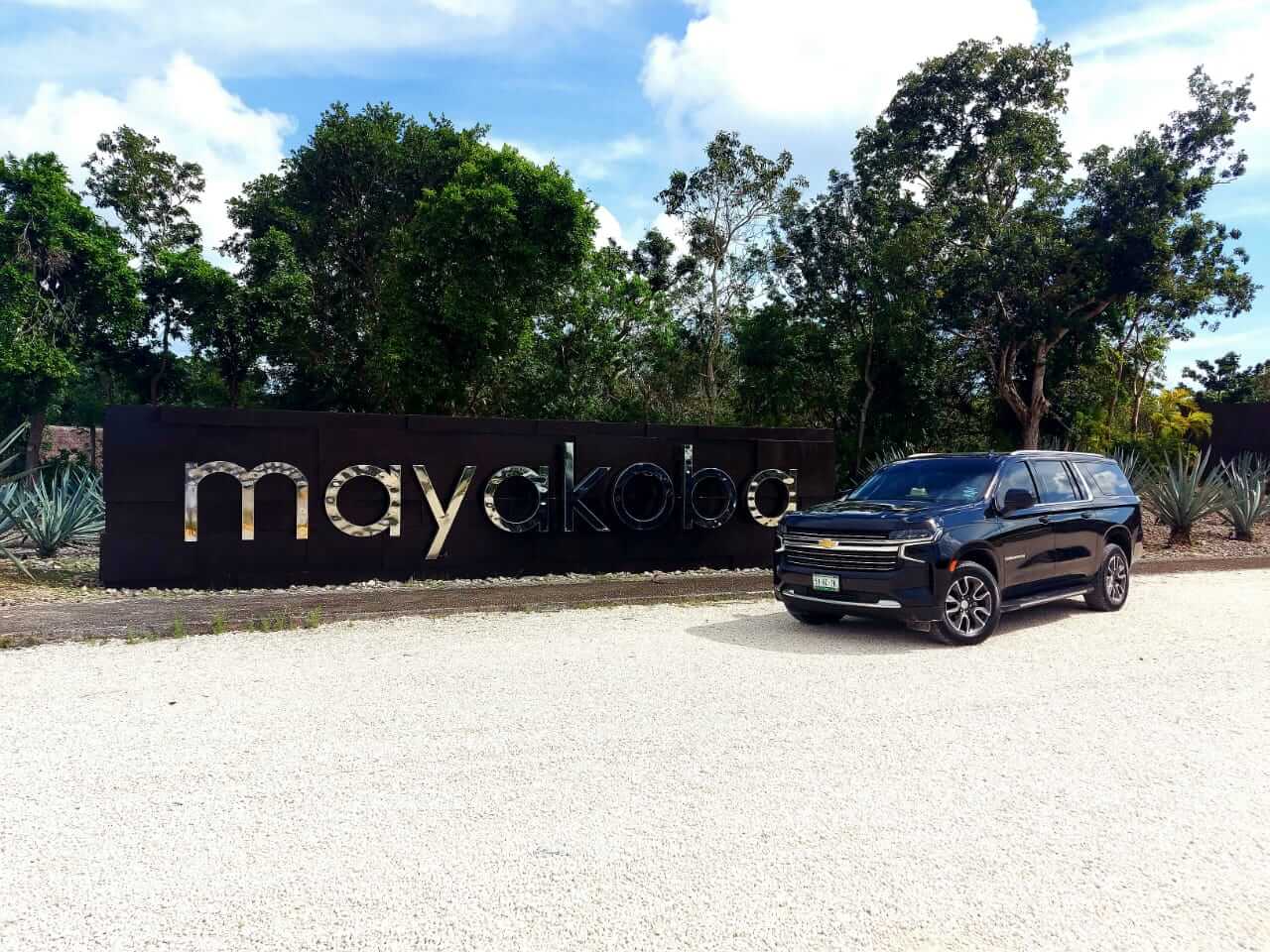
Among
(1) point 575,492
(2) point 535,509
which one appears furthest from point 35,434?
(1) point 575,492

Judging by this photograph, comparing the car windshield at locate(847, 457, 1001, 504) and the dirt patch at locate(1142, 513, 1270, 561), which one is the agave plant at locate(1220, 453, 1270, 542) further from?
the car windshield at locate(847, 457, 1001, 504)

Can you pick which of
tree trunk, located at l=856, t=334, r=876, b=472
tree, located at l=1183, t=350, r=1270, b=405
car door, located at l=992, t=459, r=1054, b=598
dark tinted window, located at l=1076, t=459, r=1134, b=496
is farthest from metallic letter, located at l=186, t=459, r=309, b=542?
tree, located at l=1183, t=350, r=1270, b=405

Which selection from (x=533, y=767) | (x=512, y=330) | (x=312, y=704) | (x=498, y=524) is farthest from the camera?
(x=512, y=330)

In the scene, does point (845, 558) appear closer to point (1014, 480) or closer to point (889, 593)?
point (889, 593)

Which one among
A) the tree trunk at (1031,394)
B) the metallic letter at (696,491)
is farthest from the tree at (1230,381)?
the metallic letter at (696,491)

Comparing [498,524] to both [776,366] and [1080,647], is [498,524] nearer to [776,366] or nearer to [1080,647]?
[1080,647]

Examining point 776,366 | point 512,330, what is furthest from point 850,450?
point 512,330

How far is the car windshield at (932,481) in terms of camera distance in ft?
29.4

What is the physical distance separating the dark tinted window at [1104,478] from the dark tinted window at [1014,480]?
121 centimetres

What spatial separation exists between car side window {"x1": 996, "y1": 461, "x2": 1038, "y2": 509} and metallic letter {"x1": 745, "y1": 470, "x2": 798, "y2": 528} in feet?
17.2

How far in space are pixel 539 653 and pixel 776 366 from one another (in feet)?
71.8

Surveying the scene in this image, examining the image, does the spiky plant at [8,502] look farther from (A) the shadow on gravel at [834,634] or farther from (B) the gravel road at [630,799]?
(A) the shadow on gravel at [834,634]

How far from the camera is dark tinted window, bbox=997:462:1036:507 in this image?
8.95 meters

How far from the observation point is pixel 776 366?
Result: 92.6 feet
